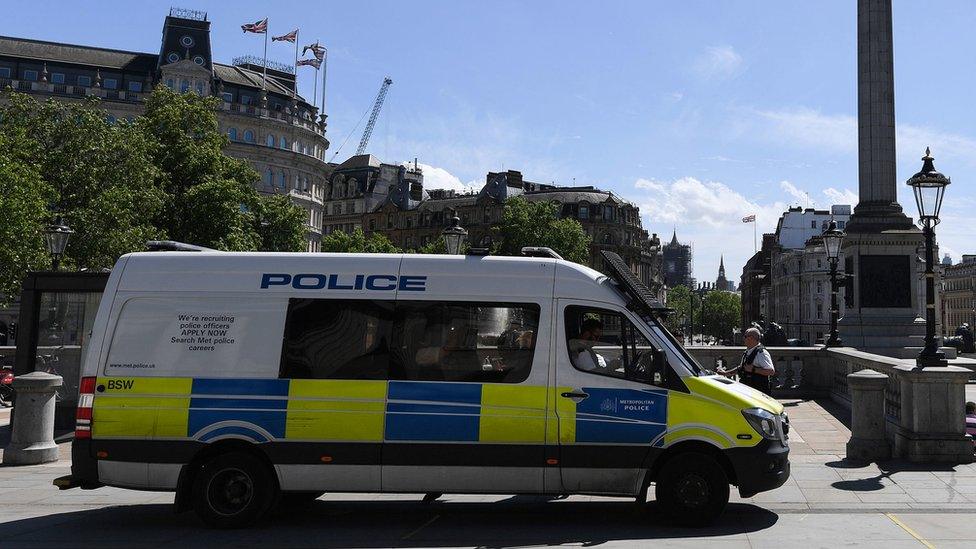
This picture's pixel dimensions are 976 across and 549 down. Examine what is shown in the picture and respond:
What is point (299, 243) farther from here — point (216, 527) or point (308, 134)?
point (216, 527)

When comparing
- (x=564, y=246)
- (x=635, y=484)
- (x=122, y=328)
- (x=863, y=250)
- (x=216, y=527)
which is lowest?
(x=216, y=527)

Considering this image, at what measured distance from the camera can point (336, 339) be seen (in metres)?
9.29

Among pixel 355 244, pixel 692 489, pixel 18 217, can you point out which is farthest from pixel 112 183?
pixel 355 244

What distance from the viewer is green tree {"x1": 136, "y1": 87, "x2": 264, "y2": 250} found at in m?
40.6

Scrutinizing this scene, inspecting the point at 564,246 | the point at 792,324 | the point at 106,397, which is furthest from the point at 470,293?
the point at 792,324

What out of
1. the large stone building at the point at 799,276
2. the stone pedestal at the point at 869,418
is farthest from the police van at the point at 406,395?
the large stone building at the point at 799,276

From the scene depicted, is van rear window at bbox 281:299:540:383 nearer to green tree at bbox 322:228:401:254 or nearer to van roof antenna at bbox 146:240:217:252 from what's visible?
van roof antenna at bbox 146:240:217:252

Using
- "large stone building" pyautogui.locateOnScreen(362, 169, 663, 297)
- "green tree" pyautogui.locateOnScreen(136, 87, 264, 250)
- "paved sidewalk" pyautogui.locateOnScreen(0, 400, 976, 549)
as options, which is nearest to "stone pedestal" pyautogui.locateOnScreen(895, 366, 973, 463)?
"paved sidewalk" pyautogui.locateOnScreen(0, 400, 976, 549)

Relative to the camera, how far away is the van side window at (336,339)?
924cm

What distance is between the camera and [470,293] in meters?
9.27

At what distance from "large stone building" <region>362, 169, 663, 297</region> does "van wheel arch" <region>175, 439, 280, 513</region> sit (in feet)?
322

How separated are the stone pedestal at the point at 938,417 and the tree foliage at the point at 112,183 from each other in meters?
30.0

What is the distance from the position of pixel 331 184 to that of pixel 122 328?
125032mm

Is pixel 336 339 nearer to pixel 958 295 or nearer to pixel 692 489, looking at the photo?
pixel 692 489
